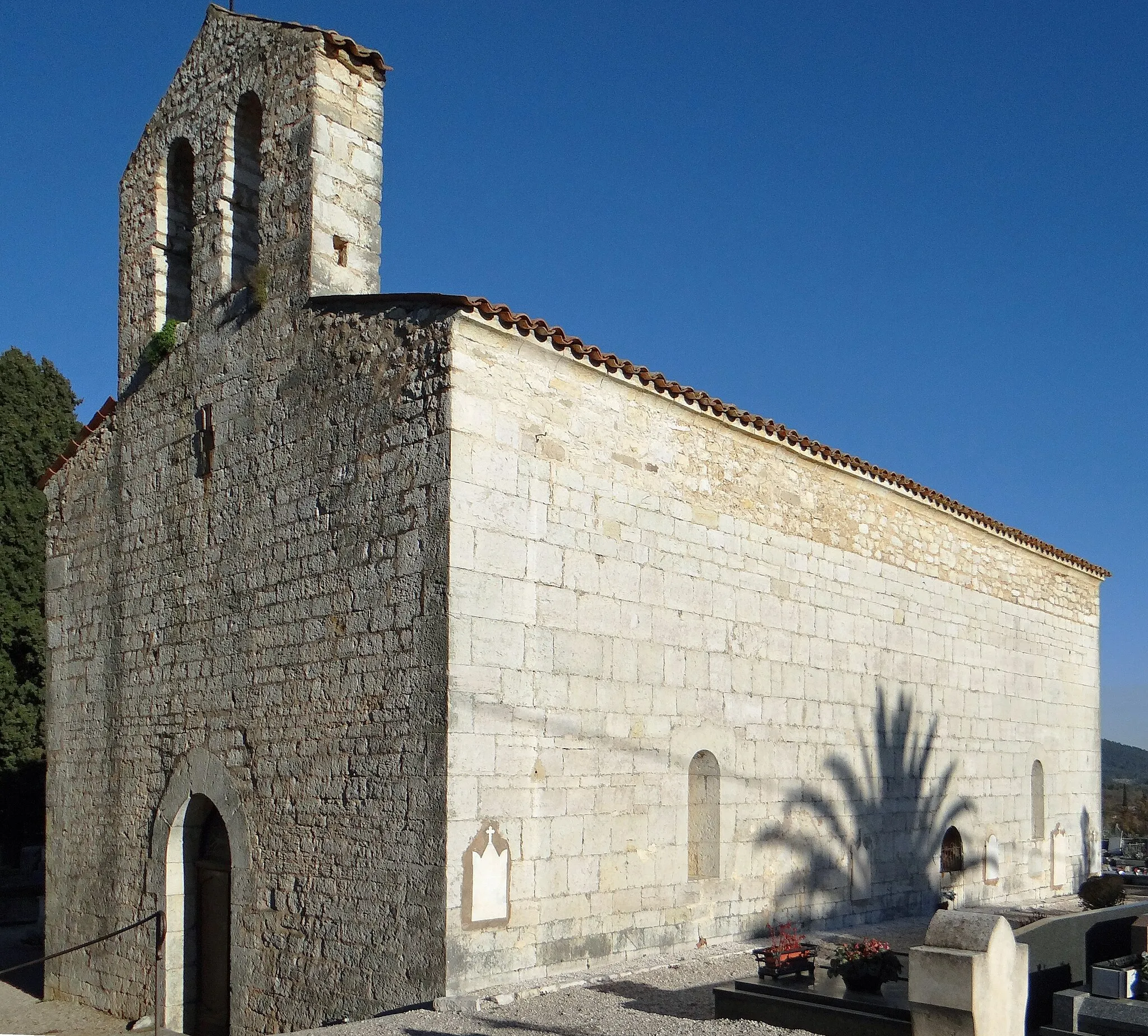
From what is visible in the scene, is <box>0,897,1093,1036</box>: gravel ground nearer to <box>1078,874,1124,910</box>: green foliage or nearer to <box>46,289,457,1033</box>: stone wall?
<box>46,289,457,1033</box>: stone wall

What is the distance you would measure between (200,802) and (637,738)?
158 inches

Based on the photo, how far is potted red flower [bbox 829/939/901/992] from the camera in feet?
24.8

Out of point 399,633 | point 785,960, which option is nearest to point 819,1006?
point 785,960

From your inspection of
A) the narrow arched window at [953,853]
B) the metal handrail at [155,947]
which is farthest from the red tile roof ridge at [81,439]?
the narrow arched window at [953,853]

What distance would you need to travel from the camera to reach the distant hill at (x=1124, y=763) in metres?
98.2

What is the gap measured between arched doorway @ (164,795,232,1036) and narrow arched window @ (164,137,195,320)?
4.84 m

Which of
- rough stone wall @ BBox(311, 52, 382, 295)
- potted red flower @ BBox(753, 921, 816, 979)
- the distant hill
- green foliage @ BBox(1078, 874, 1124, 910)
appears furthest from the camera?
the distant hill

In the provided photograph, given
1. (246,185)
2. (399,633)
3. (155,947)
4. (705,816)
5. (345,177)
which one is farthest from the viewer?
(246,185)

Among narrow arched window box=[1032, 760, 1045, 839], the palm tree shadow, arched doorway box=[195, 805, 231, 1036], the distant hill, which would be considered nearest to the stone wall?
arched doorway box=[195, 805, 231, 1036]

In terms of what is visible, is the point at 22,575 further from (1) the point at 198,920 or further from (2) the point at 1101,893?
(2) the point at 1101,893

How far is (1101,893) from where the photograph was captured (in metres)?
12.3

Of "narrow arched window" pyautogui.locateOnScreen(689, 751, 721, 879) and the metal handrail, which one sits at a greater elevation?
"narrow arched window" pyautogui.locateOnScreen(689, 751, 721, 879)

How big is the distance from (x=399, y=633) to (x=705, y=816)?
11.8 ft

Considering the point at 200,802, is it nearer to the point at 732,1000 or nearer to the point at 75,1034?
the point at 75,1034
